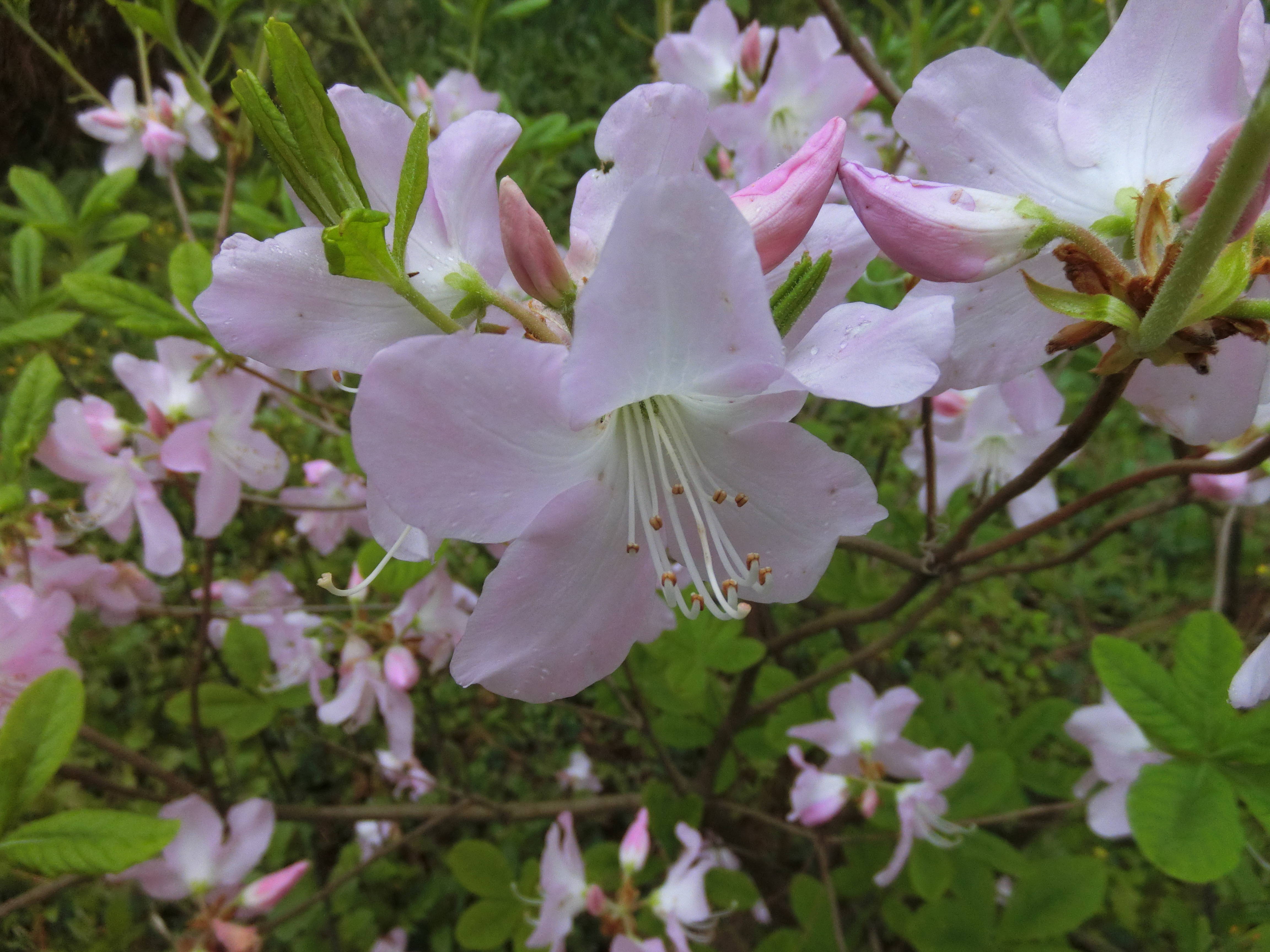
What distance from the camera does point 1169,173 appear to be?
540 mm

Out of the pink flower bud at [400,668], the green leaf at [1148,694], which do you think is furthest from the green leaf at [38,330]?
the green leaf at [1148,694]

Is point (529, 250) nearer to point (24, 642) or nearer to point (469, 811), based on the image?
point (24, 642)

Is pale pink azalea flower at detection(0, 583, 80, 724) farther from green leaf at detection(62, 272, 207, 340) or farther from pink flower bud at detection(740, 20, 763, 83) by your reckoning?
pink flower bud at detection(740, 20, 763, 83)

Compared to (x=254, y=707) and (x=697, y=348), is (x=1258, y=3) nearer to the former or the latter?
(x=697, y=348)

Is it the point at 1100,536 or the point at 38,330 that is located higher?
the point at 38,330

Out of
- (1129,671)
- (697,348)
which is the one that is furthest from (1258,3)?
(1129,671)

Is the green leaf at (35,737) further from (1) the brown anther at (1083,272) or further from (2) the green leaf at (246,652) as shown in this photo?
(1) the brown anther at (1083,272)

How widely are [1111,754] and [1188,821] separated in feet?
1.67

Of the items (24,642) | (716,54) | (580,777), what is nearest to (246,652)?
Answer: (24,642)

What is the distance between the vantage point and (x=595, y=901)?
1259 mm

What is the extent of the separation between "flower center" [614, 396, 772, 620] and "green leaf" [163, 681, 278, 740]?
3.90 ft

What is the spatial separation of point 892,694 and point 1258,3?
3.45 feet

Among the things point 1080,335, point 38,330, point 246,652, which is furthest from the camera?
point 246,652

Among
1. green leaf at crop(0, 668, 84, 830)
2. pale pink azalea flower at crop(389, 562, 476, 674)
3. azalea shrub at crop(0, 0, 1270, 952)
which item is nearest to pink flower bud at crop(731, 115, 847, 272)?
azalea shrub at crop(0, 0, 1270, 952)
